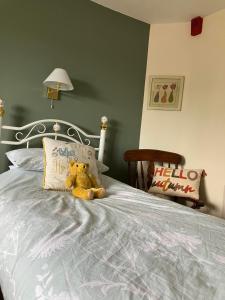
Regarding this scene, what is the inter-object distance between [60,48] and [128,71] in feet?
2.42

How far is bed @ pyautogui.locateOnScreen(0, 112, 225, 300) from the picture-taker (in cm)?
75

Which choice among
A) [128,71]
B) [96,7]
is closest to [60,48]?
[96,7]

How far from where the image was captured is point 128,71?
282 centimetres

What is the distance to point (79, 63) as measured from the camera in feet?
8.29

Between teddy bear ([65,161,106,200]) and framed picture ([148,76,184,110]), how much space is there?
136 centimetres

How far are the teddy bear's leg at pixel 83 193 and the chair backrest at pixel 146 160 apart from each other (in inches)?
44.2

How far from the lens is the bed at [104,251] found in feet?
2.45

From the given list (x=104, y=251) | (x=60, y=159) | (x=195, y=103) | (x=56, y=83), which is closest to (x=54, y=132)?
(x=56, y=83)

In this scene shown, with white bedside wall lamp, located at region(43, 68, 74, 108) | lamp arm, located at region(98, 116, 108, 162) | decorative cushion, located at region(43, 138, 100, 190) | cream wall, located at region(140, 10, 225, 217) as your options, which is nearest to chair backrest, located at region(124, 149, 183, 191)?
cream wall, located at region(140, 10, 225, 217)

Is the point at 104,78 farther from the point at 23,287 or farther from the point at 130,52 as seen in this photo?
the point at 23,287

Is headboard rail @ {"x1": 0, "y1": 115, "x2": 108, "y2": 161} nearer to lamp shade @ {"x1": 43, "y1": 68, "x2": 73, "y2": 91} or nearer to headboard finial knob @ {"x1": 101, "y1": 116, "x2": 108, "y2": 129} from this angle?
headboard finial knob @ {"x1": 101, "y1": 116, "x2": 108, "y2": 129}

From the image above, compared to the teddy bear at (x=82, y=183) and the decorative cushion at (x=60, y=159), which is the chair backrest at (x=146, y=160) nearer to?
the decorative cushion at (x=60, y=159)

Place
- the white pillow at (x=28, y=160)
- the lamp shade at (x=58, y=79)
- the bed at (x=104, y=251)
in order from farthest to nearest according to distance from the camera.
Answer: the lamp shade at (x=58, y=79) → the white pillow at (x=28, y=160) → the bed at (x=104, y=251)

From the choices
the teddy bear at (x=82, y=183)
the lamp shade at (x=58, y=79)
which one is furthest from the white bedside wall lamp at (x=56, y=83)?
the teddy bear at (x=82, y=183)
